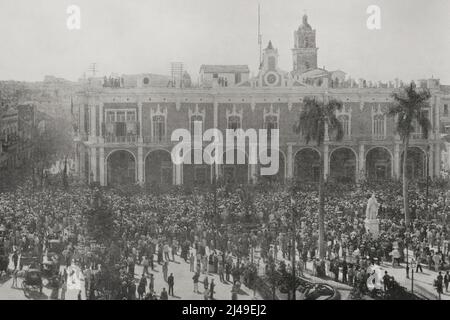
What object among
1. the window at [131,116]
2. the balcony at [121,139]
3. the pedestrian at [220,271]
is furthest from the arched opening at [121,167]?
the pedestrian at [220,271]

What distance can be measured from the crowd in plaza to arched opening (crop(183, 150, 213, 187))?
2.56m

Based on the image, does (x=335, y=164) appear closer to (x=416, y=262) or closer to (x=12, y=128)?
(x=416, y=262)

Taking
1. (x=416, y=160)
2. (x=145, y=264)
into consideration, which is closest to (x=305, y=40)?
(x=145, y=264)

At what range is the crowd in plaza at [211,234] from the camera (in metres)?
22.7

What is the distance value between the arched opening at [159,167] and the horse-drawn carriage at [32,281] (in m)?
17.6

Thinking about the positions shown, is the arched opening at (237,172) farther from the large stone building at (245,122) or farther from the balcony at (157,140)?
the balcony at (157,140)

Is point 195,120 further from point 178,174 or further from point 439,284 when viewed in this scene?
point 439,284

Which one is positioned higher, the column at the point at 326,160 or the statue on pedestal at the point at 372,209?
the column at the point at 326,160

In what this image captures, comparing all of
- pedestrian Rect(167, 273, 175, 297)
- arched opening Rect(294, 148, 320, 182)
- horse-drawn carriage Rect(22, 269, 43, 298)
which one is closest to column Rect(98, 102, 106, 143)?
arched opening Rect(294, 148, 320, 182)

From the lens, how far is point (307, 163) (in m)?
39.8

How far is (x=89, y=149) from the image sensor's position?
40.3 meters
